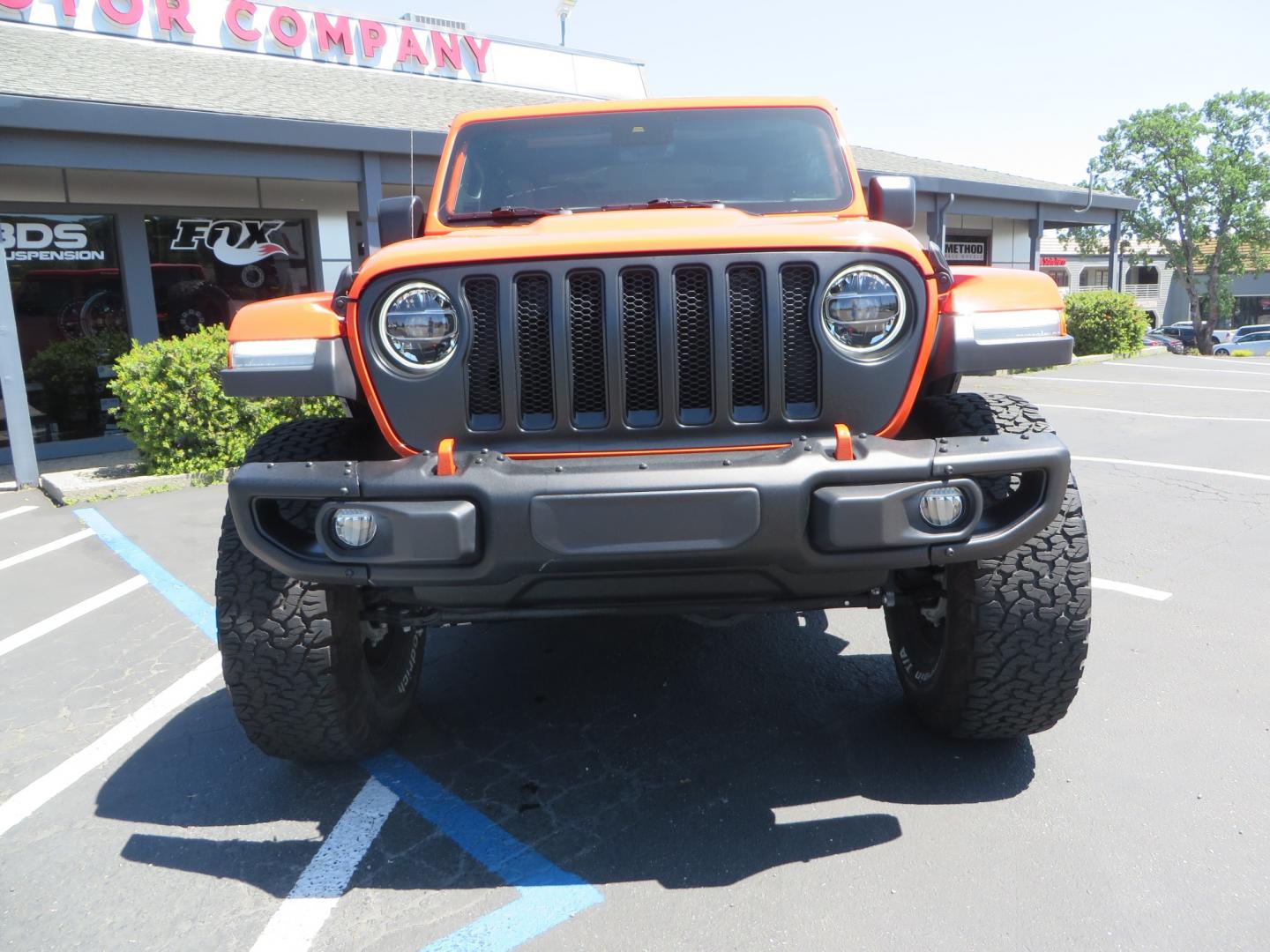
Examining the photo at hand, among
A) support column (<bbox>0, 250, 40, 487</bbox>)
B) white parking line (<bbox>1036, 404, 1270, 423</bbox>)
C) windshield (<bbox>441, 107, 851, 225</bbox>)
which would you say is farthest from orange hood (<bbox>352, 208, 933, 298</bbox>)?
white parking line (<bbox>1036, 404, 1270, 423</bbox>)

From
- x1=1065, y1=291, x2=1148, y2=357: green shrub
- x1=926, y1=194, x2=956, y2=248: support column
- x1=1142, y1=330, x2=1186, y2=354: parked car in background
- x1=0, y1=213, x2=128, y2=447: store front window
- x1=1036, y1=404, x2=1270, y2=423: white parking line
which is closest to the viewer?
x1=0, y1=213, x2=128, y2=447: store front window

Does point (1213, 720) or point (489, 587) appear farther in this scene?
point (1213, 720)

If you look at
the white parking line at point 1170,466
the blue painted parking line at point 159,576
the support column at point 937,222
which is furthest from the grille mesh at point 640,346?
the support column at point 937,222

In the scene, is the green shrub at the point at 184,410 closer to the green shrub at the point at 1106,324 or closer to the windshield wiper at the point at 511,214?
the windshield wiper at the point at 511,214

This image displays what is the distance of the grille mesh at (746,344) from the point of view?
235cm

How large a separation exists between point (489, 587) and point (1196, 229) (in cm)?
4792

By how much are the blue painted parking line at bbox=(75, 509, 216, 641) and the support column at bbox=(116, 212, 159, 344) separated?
14.6 feet

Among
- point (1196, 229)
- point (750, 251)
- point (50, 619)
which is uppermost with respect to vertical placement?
point (1196, 229)

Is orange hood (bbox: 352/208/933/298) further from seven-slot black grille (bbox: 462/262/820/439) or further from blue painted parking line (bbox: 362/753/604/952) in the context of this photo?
blue painted parking line (bbox: 362/753/604/952)

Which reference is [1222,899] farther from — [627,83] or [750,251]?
[627,83]

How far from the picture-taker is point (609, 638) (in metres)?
3.98

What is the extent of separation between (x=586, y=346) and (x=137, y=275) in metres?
10.1

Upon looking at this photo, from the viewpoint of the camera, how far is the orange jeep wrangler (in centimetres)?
212

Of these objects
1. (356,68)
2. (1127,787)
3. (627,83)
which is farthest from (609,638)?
(627,83)
